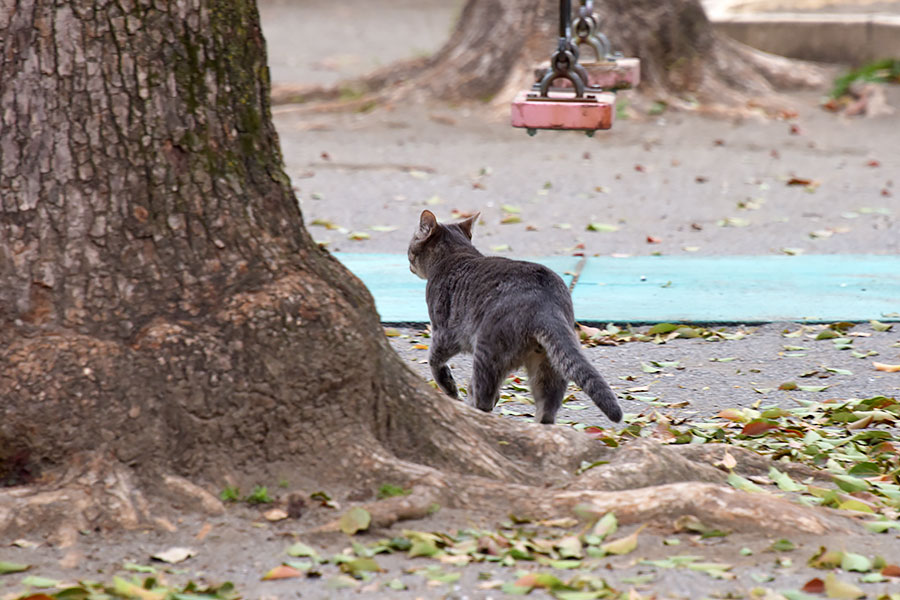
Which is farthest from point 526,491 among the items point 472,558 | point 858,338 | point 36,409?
point 858,338

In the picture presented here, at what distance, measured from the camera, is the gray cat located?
446 centimetres

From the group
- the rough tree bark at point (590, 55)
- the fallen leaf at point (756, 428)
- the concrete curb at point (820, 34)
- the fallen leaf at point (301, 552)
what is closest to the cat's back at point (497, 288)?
the fallen leaf at point (756, 428)

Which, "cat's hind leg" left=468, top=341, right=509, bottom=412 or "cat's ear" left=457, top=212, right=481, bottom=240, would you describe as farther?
"cat's ear" left=457, top=212, right=481, bottom=240

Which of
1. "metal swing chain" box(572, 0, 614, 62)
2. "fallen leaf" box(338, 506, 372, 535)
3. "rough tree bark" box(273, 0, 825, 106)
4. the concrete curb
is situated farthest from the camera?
the concrete curb

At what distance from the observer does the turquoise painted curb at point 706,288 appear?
6785mm

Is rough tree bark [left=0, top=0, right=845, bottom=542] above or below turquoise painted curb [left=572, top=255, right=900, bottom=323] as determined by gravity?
above

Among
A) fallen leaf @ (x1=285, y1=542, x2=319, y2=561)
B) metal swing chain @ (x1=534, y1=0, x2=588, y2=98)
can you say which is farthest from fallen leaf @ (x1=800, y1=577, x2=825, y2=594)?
metal swing chain @ (x1=534, y1=0, x2=588, y2=98)

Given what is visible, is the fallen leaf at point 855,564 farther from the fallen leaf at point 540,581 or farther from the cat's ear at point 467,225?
the cat's ear at point 467,225

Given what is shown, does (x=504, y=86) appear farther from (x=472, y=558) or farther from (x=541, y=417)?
(x=472, y=558)

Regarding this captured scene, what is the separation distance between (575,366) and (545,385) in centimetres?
42

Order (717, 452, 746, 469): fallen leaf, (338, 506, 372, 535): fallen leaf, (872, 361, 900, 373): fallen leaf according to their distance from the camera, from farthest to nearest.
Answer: (872, 361, 900, 373): fallen leaf → (717, 452, 746, 469): fallen leaf → (338, 506, 372, 535): fallen leaf

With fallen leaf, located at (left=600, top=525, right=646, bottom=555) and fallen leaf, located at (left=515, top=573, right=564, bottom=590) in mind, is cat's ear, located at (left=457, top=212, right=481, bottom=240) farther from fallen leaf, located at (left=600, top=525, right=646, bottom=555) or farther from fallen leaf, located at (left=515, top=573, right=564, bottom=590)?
fallen leaf, located at (left=515, top=573, right=564, bottom=590)

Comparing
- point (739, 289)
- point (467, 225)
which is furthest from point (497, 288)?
point (739, 289)

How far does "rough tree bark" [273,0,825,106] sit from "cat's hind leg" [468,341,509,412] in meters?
8.74
